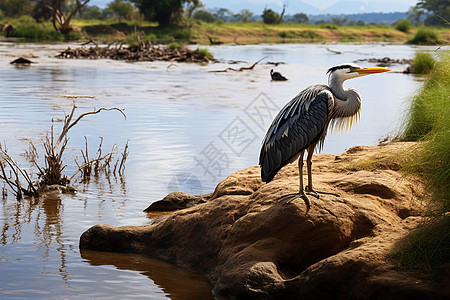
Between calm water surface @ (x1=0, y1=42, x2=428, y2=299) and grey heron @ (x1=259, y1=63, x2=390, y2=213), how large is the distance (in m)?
1.40

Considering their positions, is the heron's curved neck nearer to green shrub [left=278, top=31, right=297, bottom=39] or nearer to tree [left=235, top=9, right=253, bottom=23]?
green shrub [left=278, top=31, right=297, bottom=39]

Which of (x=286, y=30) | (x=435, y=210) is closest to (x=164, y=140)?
(x=435, y=210)

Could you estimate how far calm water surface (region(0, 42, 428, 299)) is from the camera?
5758 mm

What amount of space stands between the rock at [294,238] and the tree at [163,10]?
52.5m

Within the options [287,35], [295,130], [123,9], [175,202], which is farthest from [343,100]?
[287,35]

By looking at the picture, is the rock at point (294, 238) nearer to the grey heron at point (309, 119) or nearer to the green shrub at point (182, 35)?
the grey heron at point (309, 119)

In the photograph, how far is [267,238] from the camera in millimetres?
5543

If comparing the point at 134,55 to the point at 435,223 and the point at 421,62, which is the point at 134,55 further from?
the point at 435,223

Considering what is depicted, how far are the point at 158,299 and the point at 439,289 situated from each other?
2.39 metres

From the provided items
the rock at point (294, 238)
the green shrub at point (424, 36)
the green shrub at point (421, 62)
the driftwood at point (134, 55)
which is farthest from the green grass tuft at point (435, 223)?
the green shrub at point (424, 36)

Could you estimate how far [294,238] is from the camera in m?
5.45

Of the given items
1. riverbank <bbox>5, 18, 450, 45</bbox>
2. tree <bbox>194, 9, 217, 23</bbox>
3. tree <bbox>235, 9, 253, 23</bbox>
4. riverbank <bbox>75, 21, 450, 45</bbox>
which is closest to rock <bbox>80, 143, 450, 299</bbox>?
riverbank <bbox>5, 18, 450, 45</bbox>

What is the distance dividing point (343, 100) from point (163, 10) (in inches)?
2136

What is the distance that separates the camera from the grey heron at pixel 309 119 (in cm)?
576
